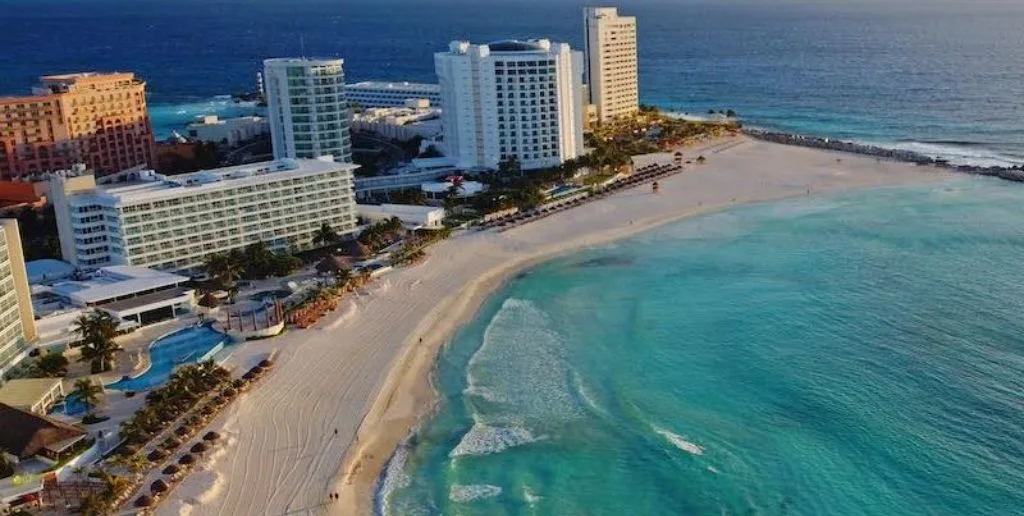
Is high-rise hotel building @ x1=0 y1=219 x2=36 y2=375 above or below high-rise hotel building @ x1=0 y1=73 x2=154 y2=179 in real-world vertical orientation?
below

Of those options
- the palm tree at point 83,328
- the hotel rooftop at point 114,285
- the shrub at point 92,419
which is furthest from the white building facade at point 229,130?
the shrub at point 92,419

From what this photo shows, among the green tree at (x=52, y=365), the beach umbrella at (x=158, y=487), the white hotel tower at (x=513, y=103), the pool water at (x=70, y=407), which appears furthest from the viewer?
the white hotel tower at (x=513, y=103)

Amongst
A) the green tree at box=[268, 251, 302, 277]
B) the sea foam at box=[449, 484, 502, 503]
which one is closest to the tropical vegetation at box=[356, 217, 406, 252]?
the green tree at box=[268, 251, 302, 277]

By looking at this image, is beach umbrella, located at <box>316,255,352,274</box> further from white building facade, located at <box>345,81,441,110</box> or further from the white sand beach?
white building facade, located at <box>345,81,441,110</box>

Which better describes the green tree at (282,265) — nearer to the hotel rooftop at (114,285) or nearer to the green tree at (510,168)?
the hotel rooftop at (114,285)

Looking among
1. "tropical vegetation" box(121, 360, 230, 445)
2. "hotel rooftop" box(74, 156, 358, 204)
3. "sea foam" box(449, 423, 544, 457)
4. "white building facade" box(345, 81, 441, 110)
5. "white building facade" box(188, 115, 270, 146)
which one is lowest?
"sea foam" box(449, 423, 544, 457)

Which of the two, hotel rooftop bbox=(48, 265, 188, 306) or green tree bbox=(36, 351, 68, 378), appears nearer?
green tree bbox=(36, 351, 68, 378)
